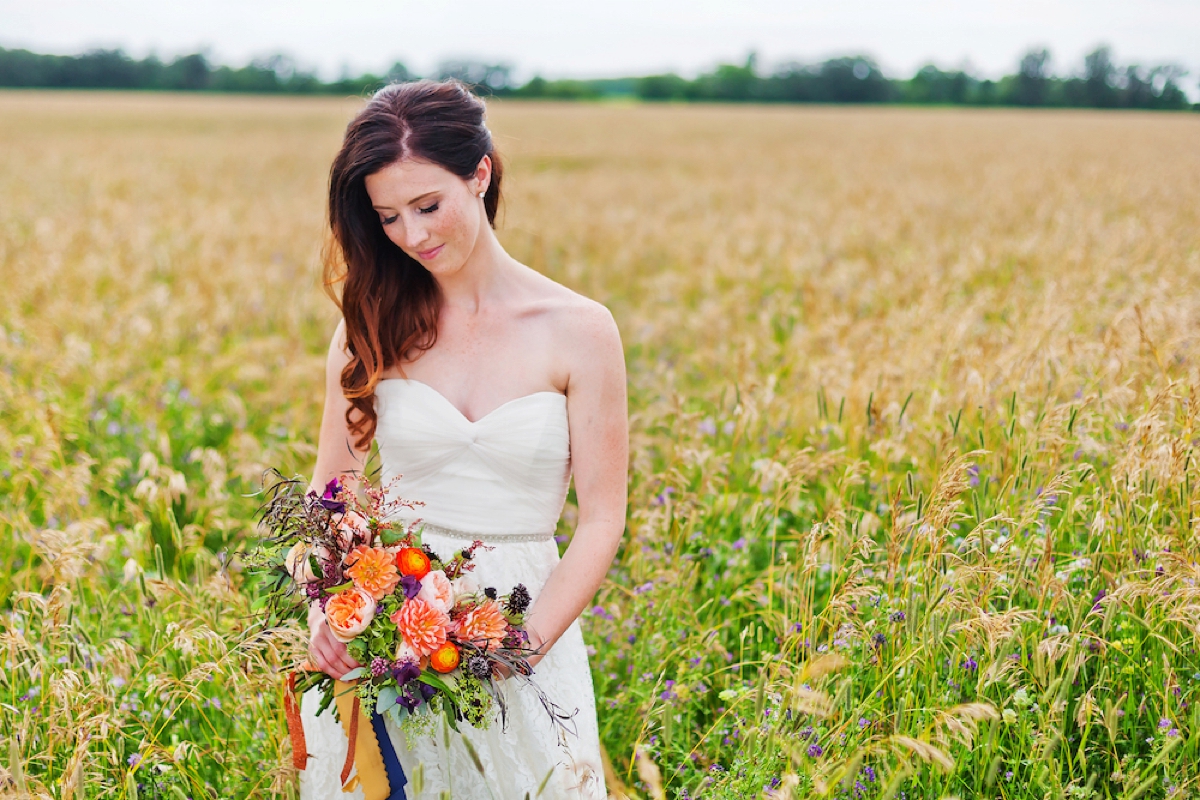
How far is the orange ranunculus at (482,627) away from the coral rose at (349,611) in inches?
7.3

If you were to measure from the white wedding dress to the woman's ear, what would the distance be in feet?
1.83

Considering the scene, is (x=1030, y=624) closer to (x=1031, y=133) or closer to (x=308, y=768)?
(x=308, y=768)

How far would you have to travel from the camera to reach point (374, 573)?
1.77 meters

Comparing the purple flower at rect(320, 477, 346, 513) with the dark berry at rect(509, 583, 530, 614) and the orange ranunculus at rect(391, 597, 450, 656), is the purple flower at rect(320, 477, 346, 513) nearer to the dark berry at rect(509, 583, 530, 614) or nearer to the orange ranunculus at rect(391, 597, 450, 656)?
the orange ranunculus at rect(391, 597, 450, 656)

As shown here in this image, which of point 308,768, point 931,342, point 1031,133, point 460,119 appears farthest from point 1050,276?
point 1031,133

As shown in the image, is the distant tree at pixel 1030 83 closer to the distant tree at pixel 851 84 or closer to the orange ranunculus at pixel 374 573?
the distant tree at pixel 851 84

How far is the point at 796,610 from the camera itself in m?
2.66

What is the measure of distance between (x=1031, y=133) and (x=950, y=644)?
33807 mm

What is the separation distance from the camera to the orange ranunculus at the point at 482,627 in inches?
70.1

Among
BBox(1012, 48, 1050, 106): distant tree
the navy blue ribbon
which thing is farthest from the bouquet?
BBox(1012, 48, 1050, 106): distant tree

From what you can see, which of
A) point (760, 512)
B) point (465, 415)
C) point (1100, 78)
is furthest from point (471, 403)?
point (1100, 78)

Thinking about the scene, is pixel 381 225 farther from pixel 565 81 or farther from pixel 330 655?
pixel 565 81

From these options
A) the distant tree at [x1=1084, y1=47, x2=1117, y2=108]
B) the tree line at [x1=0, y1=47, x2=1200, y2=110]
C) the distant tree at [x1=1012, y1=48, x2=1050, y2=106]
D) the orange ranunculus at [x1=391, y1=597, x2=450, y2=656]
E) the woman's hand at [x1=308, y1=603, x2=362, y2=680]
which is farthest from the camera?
the tree line at [x1=0, y1=47, x2=1200, y2=110]

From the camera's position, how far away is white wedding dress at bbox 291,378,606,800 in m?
2.14
